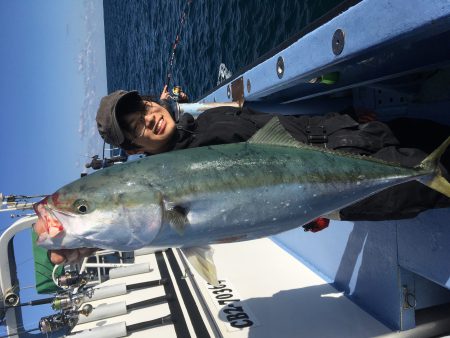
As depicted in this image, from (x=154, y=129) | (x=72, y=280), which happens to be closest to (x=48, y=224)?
(x=154, y=129)

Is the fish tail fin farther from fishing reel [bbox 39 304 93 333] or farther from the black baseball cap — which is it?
fishing reel [bbox 39 304 93 333]

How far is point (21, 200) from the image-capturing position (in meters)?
6.30

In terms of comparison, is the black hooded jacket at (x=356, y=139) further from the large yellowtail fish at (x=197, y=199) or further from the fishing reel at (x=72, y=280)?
the fishing reel at (x=72, y=280)

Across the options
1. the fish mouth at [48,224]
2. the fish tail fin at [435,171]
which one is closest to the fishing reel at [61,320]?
the fish mouth at [48,224]

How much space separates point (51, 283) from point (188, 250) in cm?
495

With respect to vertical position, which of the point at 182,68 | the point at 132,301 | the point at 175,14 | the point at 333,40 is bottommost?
the point at 132,301

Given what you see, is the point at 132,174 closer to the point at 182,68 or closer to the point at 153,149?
the point at 153,149

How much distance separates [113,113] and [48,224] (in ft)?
3.54

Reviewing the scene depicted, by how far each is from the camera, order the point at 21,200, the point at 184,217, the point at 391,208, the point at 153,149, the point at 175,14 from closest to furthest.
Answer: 1. the point at 184,217
2. the point at 391,208
3. the point at 153,149
4. the point at 21,200
5. the point at 175,14

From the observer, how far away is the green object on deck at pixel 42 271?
226 inches

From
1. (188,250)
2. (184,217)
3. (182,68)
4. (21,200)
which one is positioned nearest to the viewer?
(184,217)

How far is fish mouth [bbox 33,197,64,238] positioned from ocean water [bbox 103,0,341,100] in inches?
200

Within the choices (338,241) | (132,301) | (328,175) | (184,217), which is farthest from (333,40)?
(132,301)

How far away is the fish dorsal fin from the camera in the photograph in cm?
195
